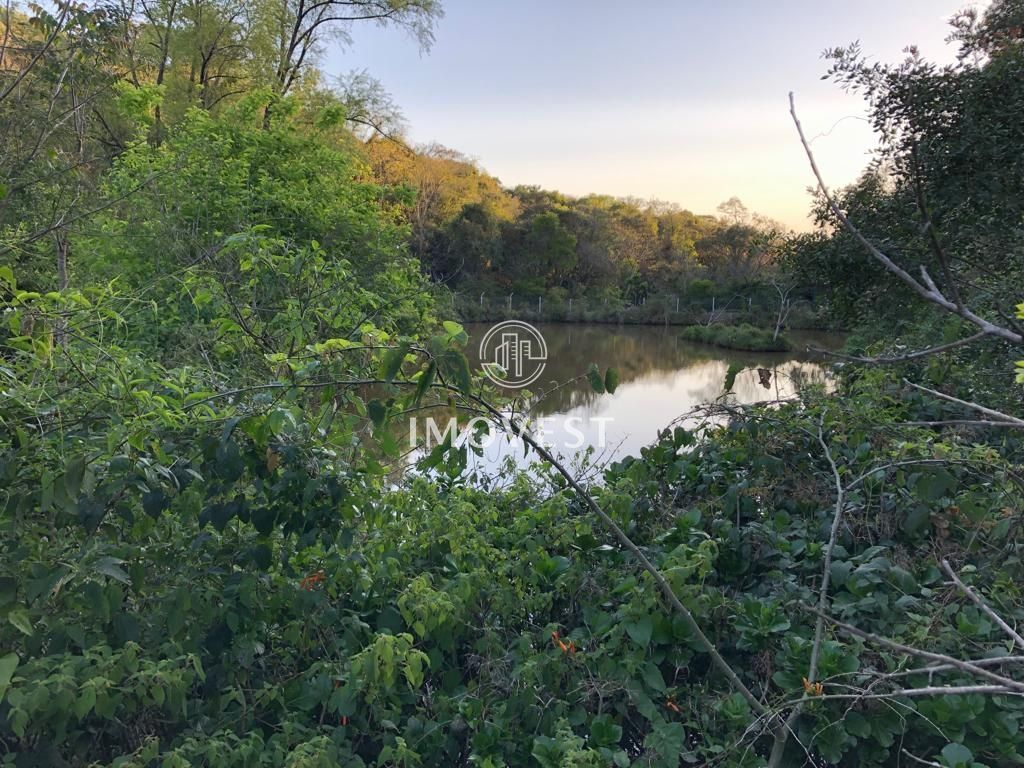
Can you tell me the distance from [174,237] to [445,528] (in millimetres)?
5284

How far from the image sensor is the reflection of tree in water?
866cm

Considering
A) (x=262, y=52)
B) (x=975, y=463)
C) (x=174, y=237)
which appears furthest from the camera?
(x=262, y=52)

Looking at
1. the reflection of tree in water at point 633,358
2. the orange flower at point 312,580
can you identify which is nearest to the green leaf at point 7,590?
the orange flower at point 312,580

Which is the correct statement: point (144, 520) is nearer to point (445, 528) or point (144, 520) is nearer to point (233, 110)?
point (445, 528)

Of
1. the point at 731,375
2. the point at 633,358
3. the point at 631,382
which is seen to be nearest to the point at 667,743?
the point at 731,375

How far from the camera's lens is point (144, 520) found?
4.14ft

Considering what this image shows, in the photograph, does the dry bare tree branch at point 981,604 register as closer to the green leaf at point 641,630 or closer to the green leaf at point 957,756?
the green leaf at point 957,756

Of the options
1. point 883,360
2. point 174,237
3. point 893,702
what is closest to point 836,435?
point 893,702

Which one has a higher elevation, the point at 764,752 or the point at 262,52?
the point at 262,52

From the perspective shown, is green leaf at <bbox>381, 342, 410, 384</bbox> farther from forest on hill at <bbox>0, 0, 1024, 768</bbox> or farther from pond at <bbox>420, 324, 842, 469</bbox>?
pond at <bbox>420, 324, 842, 469</bbox>

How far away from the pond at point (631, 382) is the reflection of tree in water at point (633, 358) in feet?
0.06

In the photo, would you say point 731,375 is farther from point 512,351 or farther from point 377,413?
point 512,351

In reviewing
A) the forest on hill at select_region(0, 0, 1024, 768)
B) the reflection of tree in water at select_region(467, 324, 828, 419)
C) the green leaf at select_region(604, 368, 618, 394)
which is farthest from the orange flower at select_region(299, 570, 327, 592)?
the reflection of tree in water at select_region(467, 324, 828, 419)

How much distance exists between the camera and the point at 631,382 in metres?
11.1
